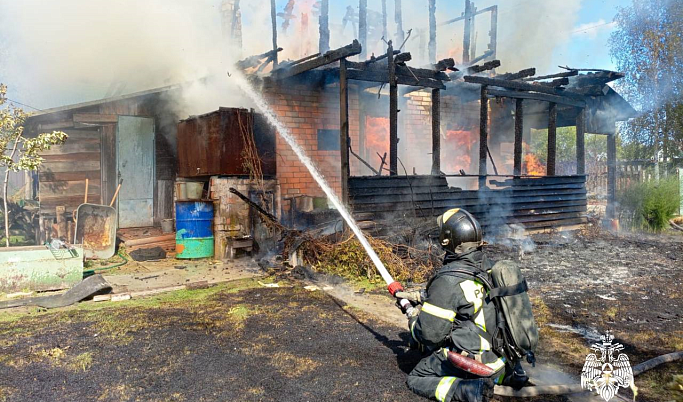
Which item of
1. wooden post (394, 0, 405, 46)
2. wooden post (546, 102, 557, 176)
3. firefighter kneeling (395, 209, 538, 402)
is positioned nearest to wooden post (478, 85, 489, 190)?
wooden post (546, 102, 557, 176)

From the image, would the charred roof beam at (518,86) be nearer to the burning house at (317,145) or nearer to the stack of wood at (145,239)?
the burning house at (317,145)

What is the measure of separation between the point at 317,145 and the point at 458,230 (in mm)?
7734

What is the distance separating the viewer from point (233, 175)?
9250mm

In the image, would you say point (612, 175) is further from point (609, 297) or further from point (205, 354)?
point (205, 354)

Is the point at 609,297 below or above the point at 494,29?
below

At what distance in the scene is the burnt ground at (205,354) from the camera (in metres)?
3.58

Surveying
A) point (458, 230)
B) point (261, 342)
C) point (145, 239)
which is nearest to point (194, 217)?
point (145, 239)

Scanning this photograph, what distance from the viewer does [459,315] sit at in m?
3.26

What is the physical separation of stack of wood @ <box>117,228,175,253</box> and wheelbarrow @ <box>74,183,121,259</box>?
31cm

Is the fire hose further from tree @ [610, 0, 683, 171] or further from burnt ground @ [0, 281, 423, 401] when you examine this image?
tree @ [610, 0, 683, 171]

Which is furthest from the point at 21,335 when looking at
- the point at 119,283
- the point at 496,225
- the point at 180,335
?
the point at 496,225

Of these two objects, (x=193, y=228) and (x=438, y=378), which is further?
(x=193, y=228)

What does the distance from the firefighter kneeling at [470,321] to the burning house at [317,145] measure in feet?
16.8

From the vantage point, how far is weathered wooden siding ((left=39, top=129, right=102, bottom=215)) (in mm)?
10398
